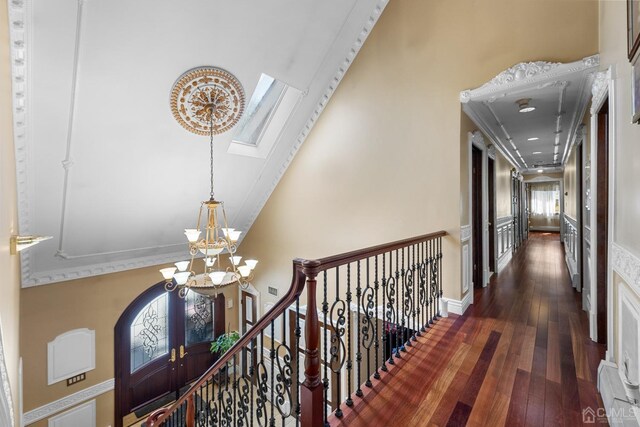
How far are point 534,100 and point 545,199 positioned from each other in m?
10.4

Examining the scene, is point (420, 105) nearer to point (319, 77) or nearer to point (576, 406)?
point (319, 77)

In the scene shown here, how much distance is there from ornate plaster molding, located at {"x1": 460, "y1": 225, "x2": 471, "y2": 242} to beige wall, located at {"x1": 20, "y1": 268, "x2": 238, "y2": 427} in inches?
199

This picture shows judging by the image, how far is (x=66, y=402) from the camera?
4262mm

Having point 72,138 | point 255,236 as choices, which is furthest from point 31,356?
point 255,236

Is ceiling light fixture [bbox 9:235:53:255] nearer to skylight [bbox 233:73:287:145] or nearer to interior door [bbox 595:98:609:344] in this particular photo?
skylight [bbox 233:73:287:145]

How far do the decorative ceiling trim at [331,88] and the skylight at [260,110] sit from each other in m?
0.58

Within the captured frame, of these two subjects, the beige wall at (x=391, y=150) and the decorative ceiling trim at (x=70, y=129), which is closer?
the decorative ceiling trim at (x=70, y=129)

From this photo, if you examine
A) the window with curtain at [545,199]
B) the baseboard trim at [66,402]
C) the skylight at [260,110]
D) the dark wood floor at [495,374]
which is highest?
the skylight at [260,110]

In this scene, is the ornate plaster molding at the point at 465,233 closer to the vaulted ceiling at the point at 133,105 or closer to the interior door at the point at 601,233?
the interior door at the point at 601,233

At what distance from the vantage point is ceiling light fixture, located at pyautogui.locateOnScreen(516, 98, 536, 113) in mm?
3154

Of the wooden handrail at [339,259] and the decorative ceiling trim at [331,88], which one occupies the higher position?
the decorative ceiling trim at [331,88]

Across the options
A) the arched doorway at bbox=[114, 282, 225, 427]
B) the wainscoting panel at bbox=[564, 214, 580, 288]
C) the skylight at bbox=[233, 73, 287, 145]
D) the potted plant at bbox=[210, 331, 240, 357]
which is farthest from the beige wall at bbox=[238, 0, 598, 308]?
the arched doorway at bbox=[114, 282, 225, 427]

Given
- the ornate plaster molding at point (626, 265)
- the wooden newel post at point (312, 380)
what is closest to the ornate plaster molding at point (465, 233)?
the ornate plaster molding at point (626, 265)

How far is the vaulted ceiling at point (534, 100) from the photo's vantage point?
266 cm
